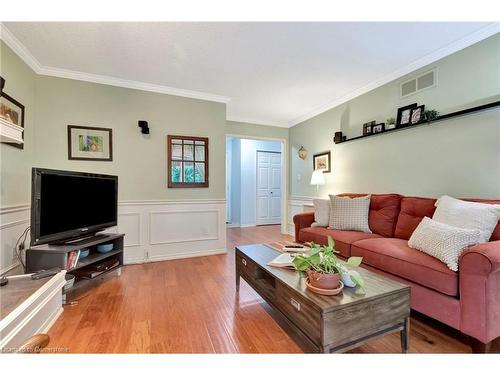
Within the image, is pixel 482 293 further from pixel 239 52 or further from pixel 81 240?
pixel 81 240

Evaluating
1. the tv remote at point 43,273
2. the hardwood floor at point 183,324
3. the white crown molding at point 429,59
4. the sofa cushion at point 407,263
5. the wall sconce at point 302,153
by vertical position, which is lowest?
the hardwood floor at point 183,324

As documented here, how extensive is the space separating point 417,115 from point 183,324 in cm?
307

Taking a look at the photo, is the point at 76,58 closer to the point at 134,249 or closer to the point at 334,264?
the point at 134,249

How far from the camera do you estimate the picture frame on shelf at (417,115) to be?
8.10 feet

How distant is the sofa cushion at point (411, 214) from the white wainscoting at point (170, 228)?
2336 millimetres

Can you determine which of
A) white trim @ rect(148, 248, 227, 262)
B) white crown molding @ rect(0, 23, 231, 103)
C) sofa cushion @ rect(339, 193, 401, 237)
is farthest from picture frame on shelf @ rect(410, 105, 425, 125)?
white trim @ rect(148, 248, 227, 262)

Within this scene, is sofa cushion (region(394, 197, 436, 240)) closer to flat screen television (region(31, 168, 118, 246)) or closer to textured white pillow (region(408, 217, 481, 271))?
textured white pillow (region(408, 217, 481, 271))

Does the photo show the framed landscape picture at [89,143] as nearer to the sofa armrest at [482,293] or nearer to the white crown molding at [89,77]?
the white crown molding at [89,77]

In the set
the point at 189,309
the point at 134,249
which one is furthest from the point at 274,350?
the point at 134,249

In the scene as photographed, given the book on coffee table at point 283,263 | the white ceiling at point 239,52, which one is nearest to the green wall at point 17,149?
the white ceiling at point 239,52

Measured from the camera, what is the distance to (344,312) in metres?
1.11

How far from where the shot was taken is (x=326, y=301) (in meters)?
1.13

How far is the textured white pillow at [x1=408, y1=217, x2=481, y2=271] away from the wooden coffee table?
478 millimetres

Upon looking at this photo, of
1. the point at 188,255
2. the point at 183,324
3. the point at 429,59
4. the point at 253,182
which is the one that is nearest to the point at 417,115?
the point at 429,59
